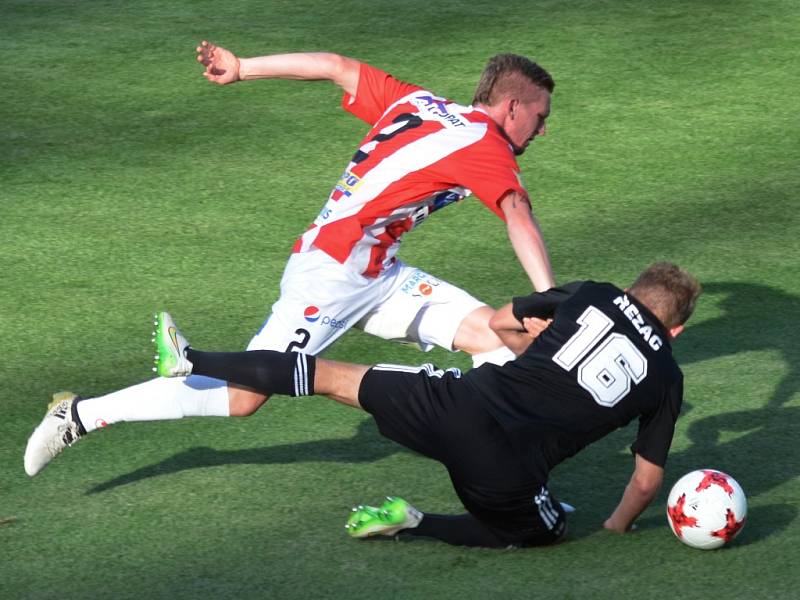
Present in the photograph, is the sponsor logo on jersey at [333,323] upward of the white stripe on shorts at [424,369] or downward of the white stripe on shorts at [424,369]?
upward

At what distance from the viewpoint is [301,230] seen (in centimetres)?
923

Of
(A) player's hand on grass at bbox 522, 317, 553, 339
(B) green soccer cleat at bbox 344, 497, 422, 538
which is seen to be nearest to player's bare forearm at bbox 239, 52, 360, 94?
(A) player's hand on grass at bbox 522, 317, 553, 339

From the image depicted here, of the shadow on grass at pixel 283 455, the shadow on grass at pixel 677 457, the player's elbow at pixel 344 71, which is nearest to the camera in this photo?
the shadow on grass at pixel 677 457

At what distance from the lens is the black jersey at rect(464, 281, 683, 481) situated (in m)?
5.43

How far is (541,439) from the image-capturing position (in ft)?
18.0

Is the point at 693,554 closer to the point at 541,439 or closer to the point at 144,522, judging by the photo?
the point at 541,439

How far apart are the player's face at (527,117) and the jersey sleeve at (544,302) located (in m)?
1.00


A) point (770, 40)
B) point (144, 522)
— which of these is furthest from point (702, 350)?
point (770, 40)

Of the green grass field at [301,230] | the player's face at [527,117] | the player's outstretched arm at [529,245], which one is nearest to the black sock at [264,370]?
the green grass field at [301,230]

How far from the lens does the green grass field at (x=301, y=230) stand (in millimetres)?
5664

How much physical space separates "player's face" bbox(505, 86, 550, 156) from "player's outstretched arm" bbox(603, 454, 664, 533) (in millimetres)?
1622

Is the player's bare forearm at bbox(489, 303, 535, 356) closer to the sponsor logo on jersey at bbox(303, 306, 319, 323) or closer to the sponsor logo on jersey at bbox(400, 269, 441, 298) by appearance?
the sponsor logo on jersey at bbox(400, 269, 441, 298)

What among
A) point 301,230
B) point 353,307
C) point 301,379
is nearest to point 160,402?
point 301,379

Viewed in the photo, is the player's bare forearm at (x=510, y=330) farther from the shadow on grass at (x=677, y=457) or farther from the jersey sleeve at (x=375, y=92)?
the jersey sleeve at (x=375, y=92)
